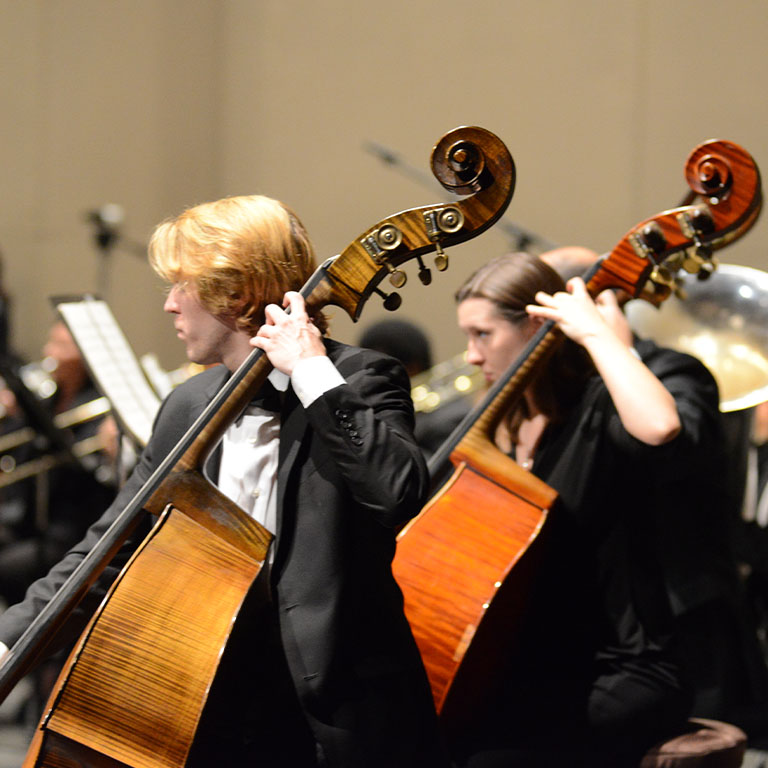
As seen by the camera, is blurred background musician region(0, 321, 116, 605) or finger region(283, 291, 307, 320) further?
blurred background musician region(0, 321, 116, 605)

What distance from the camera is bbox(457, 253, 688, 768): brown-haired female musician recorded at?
6.19 feet

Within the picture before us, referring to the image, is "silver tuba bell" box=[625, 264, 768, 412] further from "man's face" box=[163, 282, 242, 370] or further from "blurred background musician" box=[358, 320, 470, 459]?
"man's face" box=[163, 282, 242, 370]

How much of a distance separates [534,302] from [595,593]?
1.96ft

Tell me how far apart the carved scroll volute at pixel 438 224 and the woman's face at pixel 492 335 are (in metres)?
0.64

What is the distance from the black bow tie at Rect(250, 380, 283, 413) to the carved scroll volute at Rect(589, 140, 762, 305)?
2.31ft

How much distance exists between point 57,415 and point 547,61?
2823 millimetres

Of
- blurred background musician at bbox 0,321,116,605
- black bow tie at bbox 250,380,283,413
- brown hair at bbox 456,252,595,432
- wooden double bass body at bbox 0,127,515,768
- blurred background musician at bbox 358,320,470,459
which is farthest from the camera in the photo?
blurred background musician at bbox 0,321,116,605

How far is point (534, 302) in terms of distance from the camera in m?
2.18

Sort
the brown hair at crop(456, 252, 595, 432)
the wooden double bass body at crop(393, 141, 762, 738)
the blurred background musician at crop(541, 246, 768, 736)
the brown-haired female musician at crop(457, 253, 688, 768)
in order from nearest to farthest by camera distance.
A: the wooden double bass body at crop(393, 141, 762, 738) → the brown-haired female musician at crop(457, 253, 688, 768) → the brown hair at crop(456, 252, 595, 432) → the blurred background musician at crop(541, 246, 768, 736)

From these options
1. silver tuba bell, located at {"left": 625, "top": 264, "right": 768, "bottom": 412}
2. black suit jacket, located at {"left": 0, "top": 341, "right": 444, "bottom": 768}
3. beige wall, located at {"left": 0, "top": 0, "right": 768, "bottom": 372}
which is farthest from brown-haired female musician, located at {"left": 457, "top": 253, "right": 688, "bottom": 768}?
beige wall, located at {"left": 0, "top": 0, "right": 768, "bottom": 372}

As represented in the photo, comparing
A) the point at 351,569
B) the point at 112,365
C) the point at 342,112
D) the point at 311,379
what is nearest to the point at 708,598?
the point at 351,569

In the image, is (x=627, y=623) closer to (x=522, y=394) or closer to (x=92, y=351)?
(x=522, y=394)

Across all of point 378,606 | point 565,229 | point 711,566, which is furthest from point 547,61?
point 378,606

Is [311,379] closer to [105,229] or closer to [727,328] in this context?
[727,328]
